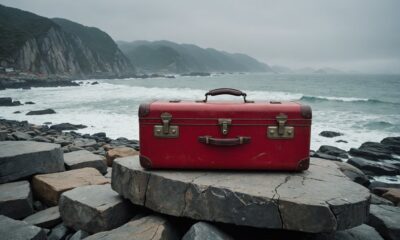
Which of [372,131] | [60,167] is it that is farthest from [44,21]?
[60,167]

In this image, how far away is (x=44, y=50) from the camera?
62625 millimetres

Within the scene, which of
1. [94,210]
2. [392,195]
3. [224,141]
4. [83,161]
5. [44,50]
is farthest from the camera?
[44,50]

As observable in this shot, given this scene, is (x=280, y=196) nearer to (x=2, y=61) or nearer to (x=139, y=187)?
(x=139, y=187)

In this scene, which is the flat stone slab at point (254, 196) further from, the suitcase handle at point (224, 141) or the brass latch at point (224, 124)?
the brass latch at point (224, 124)

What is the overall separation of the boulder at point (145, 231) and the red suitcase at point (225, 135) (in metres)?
0.46

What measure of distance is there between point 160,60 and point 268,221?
14443cm

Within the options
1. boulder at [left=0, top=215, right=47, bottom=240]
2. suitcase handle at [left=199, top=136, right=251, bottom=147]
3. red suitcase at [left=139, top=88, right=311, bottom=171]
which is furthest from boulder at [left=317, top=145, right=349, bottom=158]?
boulder at [left=0, top=215, right=47, bottom=240]

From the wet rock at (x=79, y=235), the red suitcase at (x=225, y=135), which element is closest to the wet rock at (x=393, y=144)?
the red suitcase at (x=225, y=135)

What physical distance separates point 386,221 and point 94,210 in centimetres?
267

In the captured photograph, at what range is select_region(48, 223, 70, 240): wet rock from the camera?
2961mm

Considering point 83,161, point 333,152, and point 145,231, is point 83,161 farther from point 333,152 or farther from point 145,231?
point 333,152

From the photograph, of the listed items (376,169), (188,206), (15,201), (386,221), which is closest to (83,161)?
(15,201)

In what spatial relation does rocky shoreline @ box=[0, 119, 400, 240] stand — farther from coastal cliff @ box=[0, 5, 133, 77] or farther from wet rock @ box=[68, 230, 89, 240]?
coastal cliff @ box=[0, 5, 133, 77]

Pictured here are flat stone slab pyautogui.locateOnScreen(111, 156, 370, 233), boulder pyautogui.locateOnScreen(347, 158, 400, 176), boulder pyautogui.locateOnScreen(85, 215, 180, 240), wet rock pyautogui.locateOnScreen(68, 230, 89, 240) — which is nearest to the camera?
flat stone slab pyautogui.locateOnScreen(111, 156, 370, 233)
